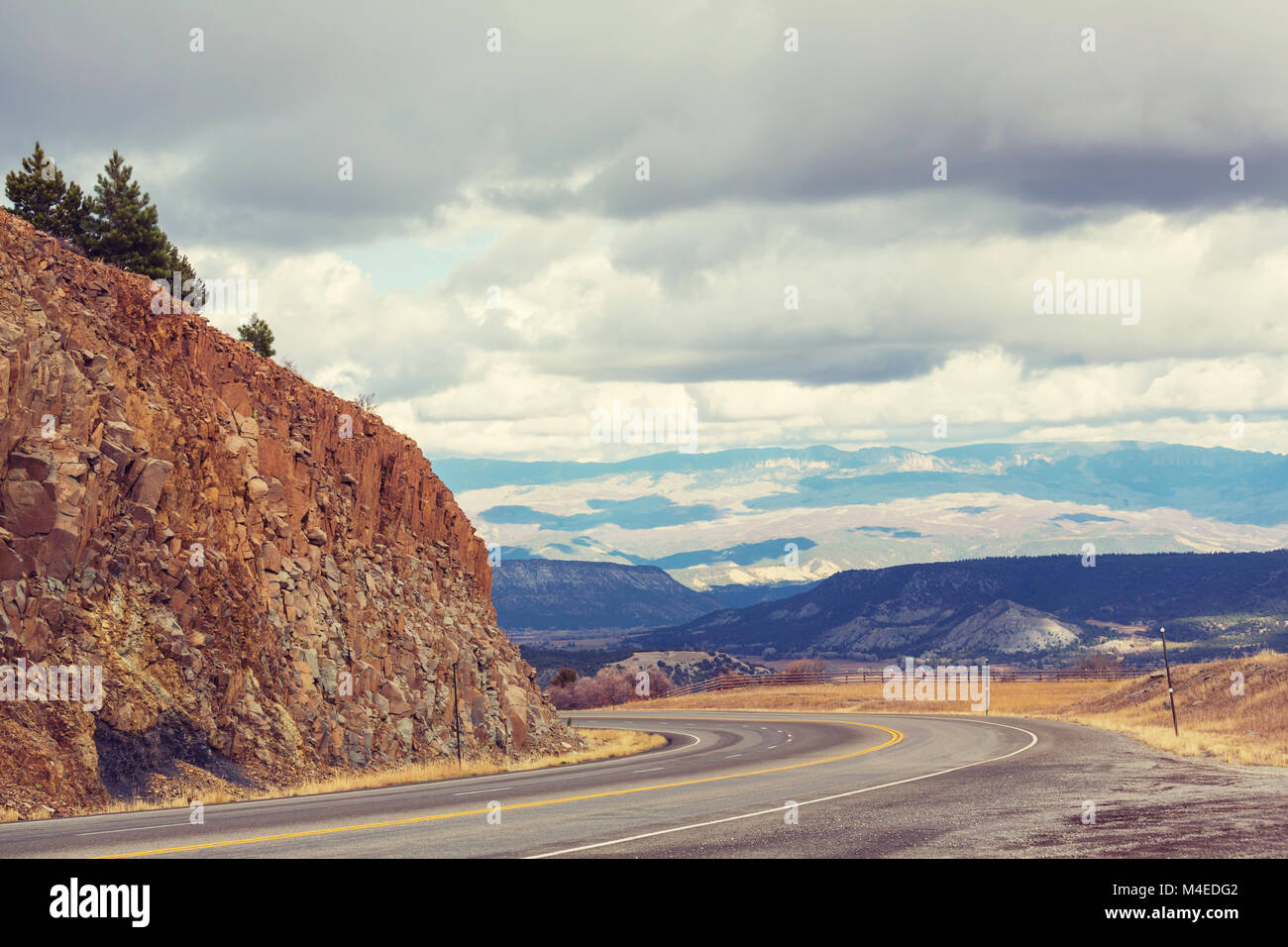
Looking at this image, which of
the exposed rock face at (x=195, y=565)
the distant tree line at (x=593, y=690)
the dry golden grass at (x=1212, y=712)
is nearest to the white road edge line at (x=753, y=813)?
the dry golden grass at (x=1212, y=712)

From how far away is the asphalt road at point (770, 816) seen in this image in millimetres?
14438

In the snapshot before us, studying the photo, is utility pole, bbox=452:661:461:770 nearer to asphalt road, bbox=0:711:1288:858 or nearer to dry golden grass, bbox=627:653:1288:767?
asphalt road, bbox=0:711:1288:858

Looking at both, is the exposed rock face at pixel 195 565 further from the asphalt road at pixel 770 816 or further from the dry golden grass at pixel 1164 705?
the dry golden grass at pixel 1164 705

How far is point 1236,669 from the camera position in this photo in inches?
2058

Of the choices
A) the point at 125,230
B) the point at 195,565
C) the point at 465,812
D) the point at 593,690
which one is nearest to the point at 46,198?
the point at 125,230

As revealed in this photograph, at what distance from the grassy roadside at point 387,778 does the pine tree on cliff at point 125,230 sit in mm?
24482

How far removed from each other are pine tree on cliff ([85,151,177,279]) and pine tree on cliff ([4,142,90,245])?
76cm

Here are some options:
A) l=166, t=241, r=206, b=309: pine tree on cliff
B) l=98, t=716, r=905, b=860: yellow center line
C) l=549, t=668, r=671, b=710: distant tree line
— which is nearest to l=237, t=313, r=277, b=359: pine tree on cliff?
l=166, t=241, r=206, b=309: pine tree on cliff

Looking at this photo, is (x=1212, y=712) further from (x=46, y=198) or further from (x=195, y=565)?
(x=46, y=198)

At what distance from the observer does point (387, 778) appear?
31.0 m

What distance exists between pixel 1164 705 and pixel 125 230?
50155 mm

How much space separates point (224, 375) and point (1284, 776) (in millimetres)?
33262
